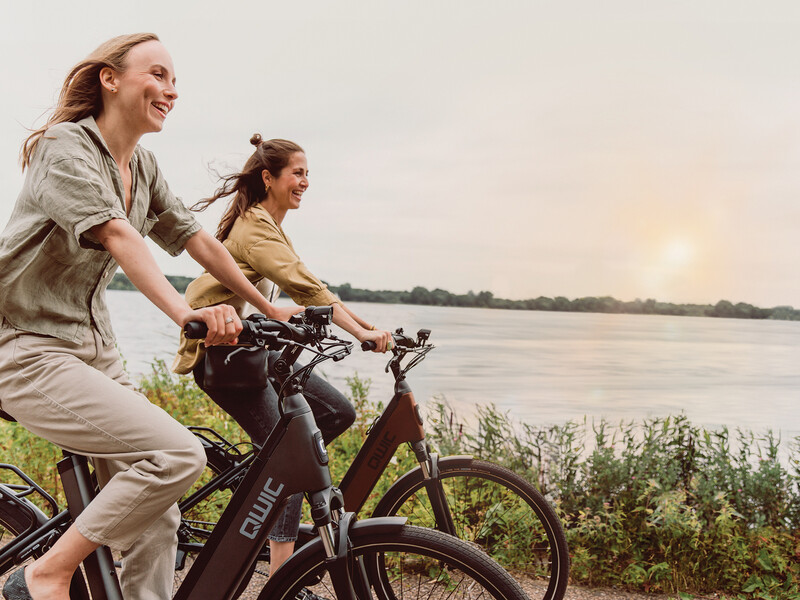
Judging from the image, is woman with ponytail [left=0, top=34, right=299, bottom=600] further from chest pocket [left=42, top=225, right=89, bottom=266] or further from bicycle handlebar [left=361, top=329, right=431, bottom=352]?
bicycle handlebar [left=361, top=329, right=431, bottom=352]

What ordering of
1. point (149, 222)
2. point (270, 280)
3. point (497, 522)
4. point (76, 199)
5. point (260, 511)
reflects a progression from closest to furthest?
point (76, 199) → point (260, 511) → point (149, 222) → point (270, 280) → point (497, 522)

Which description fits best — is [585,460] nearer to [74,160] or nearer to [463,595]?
[463,595]

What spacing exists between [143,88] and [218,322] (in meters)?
0.89

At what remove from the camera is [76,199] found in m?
1.97

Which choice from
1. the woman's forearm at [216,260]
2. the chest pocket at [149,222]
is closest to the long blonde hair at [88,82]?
the chest pocket at [149,222]

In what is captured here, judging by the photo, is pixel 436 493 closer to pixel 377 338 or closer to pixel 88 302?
pixel 377 338

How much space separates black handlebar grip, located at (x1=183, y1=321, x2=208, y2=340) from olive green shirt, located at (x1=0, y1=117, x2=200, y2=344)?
1.33 ft

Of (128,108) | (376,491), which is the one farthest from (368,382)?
(128,108)

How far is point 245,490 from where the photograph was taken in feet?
7.28

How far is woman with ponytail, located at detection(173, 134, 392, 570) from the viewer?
298cm

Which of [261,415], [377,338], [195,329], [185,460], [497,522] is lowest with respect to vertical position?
[497,522]

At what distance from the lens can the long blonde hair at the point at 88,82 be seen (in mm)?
2252

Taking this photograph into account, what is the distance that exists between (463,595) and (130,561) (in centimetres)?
109

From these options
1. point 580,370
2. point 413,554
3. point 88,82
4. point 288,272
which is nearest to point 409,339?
point 288,272
